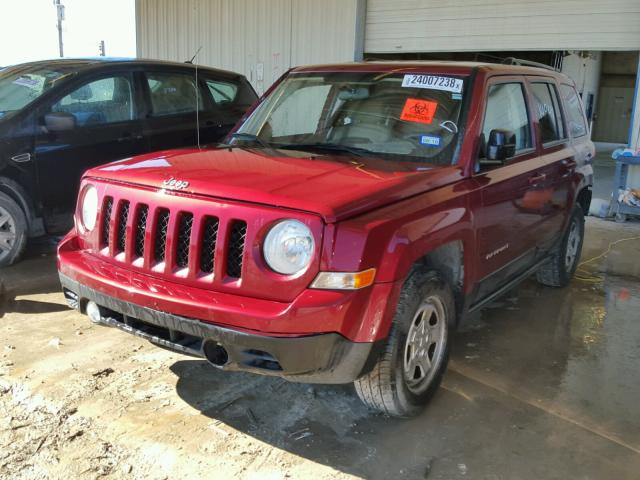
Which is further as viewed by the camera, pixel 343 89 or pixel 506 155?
pixel 343 89

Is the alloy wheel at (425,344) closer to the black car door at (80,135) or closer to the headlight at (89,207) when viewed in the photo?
the headlight at (89,207)

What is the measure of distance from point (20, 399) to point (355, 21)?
27.6ft

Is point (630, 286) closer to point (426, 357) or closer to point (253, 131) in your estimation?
point (426, 357)

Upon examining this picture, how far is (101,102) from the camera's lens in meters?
5.82

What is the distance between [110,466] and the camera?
2.71 meters

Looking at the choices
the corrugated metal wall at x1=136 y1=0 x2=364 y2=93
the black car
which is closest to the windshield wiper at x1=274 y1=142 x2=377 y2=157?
the black car

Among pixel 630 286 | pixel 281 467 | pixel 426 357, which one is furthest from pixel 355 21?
pixel 281 467

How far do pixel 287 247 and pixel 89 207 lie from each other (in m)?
1.26

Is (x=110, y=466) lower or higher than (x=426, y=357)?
lower

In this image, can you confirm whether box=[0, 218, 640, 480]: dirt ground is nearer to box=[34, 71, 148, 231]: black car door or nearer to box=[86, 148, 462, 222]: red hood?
box=[86, 148, 462, 222]: red hood

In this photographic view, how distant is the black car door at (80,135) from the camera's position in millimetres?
5418

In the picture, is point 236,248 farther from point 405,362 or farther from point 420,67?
point 420,67

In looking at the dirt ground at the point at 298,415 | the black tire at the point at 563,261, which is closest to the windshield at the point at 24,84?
the dirt ground at the point at 298,415

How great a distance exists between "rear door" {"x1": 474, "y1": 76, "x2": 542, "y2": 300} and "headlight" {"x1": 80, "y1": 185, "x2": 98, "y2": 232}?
6.65 ft
